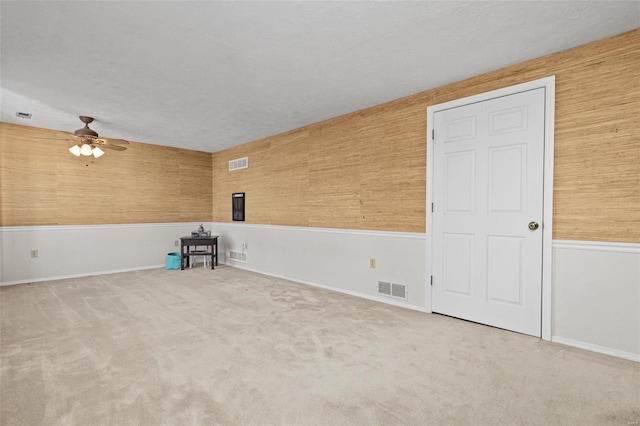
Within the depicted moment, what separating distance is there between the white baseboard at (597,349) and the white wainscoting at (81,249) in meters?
6.79

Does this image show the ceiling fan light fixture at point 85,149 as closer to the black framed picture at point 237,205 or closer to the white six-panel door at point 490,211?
the black framed picture at point 237,205

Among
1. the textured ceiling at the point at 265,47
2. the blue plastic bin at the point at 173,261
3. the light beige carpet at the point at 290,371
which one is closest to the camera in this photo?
the light beige carpet at the point at 290,371

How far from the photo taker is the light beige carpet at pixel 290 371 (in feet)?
5.97

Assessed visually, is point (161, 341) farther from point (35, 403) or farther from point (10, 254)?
point (10, 254)

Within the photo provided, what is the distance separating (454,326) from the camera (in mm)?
3191

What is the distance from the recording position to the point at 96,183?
5.86m

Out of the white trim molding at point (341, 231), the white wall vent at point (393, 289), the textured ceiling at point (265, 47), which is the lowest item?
the white wall vent at point (393, 289)

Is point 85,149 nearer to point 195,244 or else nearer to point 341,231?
point 195,244

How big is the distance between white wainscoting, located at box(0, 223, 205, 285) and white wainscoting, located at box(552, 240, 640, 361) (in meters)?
6.80

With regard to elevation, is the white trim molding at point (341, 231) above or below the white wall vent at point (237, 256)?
above

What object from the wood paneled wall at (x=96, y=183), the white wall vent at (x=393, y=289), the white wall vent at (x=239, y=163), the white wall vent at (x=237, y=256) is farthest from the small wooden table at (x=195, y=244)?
the white wall vent at (x=393, y=289)

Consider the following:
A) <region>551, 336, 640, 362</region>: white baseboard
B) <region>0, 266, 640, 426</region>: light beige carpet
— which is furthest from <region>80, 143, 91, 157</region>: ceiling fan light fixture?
<region>551, 336, 640, 362</region>: white baseboard

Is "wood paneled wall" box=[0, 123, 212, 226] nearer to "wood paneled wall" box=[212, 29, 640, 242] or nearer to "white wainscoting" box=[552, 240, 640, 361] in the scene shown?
"wood paneled wall" box=[212, 29, 640, 242]

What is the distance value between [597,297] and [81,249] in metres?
7.40
